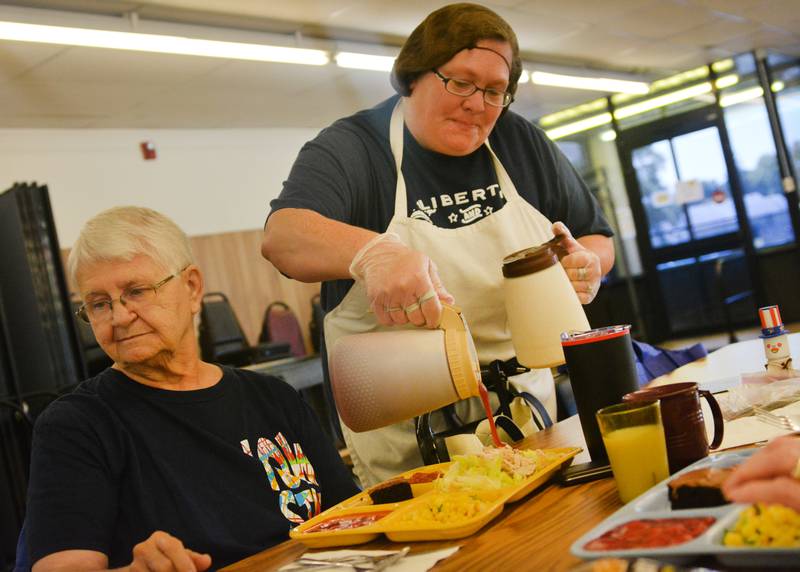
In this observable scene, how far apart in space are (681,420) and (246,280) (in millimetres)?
8014

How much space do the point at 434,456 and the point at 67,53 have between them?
4.84 metres

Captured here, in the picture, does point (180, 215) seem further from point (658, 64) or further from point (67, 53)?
point (658, 64)

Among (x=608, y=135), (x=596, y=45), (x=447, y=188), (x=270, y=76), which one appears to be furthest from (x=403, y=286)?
(x=608, y=135)

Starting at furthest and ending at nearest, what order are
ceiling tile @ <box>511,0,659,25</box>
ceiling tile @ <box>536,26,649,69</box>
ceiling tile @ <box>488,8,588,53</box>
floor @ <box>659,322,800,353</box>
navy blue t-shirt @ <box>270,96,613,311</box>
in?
1. floor @ <box>659,322,800,353</box>
2. ceiling tile @ <box>536,26,649,69</box>
3. ceiling tile @ <box>488,8,588,53</box>
4. ceiling tile @ <box>511,0,659,25</box>
5. navy blue t-shirt @ <box>270,96,613,311</box>

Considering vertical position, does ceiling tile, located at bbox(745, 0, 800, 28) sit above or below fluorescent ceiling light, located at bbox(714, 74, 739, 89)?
above

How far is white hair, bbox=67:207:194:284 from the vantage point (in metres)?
1.51

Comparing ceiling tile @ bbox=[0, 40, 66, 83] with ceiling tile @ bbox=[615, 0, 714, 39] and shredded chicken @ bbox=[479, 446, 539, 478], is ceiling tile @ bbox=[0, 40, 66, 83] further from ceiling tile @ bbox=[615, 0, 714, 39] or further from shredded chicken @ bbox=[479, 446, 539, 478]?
shredded chicken @ bbox=[479, 446, 539, 478]

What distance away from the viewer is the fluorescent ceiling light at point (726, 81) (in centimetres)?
1015

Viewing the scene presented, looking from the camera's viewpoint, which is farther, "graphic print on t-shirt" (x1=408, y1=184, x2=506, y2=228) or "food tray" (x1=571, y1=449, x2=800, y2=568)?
"graphic print on t-shirt" (x1=408, y1=184, x2=506, y2=228)

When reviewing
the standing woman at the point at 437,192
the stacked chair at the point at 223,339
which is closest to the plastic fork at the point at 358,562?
the standing woman at the point at 437,192

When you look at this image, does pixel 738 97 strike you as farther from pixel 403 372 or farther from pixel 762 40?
pixel 403 372

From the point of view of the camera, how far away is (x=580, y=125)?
36.6 ft

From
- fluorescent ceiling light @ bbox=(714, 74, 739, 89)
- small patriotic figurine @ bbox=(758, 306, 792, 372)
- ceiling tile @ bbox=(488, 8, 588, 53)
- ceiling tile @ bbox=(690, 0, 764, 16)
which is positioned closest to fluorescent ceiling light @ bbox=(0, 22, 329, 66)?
ceiling tile @ bbox=(488, 8, 588, 53)

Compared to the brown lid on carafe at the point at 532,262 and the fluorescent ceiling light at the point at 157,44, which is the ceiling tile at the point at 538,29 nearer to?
the fluorescent ceiling light at the point at 157,44
